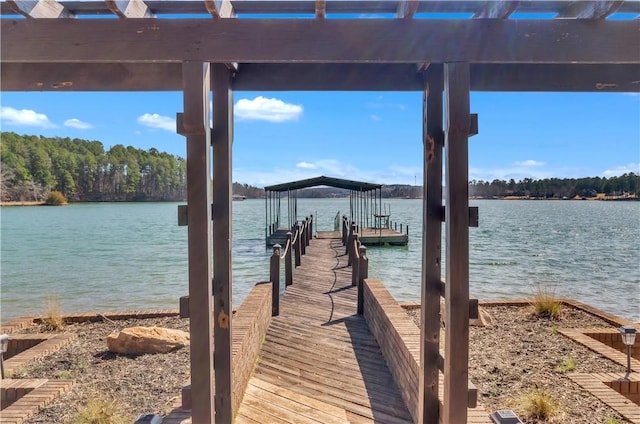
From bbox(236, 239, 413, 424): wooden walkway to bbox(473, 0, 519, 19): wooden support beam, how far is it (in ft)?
10.2

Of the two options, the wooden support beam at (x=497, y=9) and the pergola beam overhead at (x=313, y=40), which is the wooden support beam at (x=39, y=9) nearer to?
the pergola beam overhead at (x=313, y=40)

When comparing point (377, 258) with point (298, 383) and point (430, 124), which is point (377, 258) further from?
point (430, 124)

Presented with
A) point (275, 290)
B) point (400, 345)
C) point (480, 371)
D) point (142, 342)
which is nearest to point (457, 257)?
point (400, 345)

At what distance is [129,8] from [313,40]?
3.09 ft

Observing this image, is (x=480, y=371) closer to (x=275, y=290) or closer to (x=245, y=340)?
(x=245, y=340)

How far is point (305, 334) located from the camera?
5.62 meters

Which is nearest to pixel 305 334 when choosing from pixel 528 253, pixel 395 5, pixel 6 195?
pixel 395 5

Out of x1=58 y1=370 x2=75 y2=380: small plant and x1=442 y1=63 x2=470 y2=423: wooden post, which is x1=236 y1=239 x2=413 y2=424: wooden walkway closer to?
x1=442 y1=63 x2=470 y2=423: wooden post

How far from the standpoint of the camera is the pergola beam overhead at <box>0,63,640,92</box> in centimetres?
276

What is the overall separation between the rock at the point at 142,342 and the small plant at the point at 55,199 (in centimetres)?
7958

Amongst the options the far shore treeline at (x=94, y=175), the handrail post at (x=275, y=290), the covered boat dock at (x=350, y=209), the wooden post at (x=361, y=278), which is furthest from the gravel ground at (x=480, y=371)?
the far shore treeline at (x=94, y=175)

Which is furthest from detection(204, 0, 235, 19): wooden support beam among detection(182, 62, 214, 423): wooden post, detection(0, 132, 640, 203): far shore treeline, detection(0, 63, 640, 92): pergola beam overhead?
detection(0, 132, 640, 203): far shore treeline

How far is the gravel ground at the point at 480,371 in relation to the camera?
4039mm

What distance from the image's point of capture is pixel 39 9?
208cm
